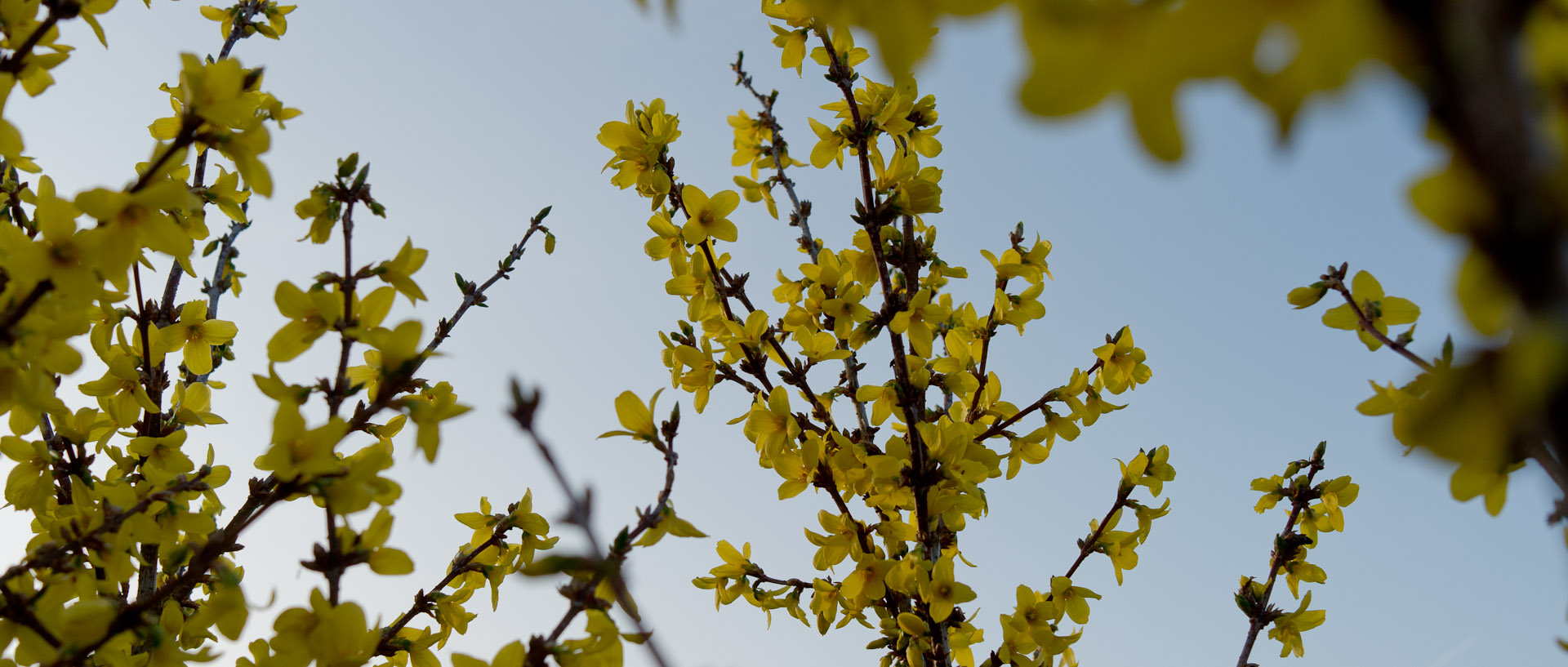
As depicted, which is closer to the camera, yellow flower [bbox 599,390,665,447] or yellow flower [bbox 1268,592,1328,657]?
yellow flower [bbox 599,390,665,447]

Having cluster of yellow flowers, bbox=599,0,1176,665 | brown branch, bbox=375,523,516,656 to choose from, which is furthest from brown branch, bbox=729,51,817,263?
brown branch, bbox=375,523,516,656

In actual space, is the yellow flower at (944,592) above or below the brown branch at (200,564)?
above

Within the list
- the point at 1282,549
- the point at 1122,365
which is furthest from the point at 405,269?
the point at 1282,549

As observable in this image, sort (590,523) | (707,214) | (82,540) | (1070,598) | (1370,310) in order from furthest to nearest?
1. (1070,598)
2. (707,214)
3. (1370,310)
4. (82,540)
5. (590,523)

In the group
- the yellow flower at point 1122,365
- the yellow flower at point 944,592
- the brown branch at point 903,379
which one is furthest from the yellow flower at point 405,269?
the yellow flower at point 1122,365

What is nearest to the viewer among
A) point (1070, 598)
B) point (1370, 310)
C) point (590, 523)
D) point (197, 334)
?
point (590, 523)

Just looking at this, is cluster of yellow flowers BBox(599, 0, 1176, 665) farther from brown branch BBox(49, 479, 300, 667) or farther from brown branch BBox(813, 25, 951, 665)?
brown branch BBox(49, 479, 300, 667)

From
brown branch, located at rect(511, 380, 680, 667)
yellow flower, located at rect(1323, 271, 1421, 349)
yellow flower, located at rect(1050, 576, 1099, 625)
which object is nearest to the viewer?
brown branch, located at rect(511, 380, 680, 667)

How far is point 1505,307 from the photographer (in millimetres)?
454

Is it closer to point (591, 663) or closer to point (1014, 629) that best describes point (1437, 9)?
point (591, 663)

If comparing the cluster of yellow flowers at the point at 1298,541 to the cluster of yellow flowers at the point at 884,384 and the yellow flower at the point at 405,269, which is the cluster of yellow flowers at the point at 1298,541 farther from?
the yellow flower at the point at 405,269

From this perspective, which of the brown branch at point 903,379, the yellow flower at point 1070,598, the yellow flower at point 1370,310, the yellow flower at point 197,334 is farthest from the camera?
the yellow flower at point 1070,598

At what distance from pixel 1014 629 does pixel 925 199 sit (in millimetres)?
1371

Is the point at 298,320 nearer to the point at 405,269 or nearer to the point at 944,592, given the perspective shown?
the point at 405,269
